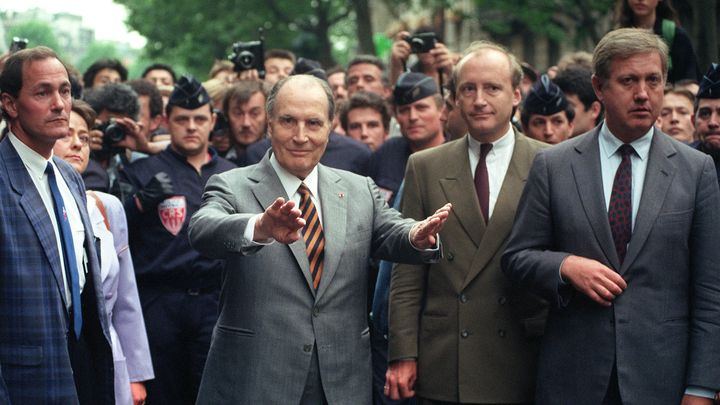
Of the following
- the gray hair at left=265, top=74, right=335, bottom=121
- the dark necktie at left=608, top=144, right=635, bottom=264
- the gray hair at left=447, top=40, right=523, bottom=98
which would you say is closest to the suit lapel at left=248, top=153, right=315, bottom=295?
the gray hair at left=265, top=74, right=335, bottom=121

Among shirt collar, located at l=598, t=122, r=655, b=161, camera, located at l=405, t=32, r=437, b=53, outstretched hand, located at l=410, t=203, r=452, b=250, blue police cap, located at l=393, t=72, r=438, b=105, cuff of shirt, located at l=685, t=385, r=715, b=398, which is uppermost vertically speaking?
camera, located at l=405, t=32, r=437, b=53

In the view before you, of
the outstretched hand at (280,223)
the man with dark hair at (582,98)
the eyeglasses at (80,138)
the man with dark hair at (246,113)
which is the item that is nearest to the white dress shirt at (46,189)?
the outstretched hand at (280,223)

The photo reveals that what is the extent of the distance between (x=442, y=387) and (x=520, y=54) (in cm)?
3131

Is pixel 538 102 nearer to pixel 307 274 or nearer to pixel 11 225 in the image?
pixel 307 274

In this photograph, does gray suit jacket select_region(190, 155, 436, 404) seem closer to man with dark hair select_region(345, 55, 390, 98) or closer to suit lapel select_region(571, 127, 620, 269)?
suit lapel select_region(571, 127, 620, 269)

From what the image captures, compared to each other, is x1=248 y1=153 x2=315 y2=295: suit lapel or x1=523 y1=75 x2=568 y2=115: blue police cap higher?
x1=523 y1=75 x2=568 y2=115: blue police cap

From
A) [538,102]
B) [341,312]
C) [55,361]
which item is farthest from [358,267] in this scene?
[538,102]

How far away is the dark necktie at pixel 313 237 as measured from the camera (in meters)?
4.75

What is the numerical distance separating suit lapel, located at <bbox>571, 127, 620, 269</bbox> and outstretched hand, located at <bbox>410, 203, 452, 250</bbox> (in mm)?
667

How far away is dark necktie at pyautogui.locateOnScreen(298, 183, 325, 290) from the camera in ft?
15.6

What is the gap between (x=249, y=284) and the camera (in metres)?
4.68

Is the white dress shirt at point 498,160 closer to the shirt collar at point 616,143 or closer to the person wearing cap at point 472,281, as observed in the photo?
the person wearing cap at point 472,281

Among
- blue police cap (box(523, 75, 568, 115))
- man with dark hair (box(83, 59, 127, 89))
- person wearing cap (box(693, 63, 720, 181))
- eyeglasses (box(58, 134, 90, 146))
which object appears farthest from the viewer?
man with dark hair (box(83, 59, 127, 89))

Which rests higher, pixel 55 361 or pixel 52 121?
pixel 52 121
